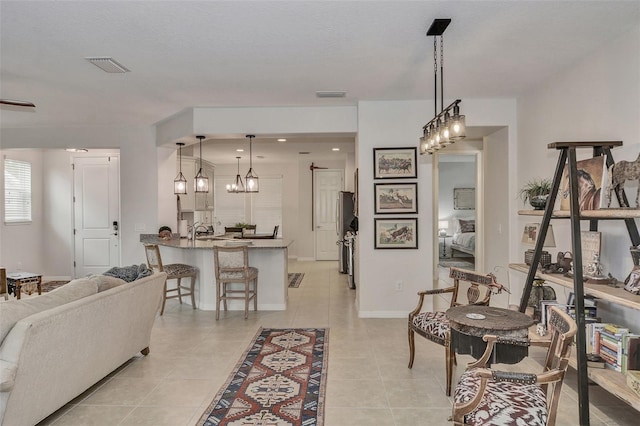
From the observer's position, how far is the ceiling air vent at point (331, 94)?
443cm

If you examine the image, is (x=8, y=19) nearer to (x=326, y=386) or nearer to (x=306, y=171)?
(x=326, y=386)

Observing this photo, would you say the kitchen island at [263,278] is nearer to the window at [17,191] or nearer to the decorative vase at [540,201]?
the decorative vase at [540,201]

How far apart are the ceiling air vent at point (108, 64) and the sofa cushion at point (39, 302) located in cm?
192

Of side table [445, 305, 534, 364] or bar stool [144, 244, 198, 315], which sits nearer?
side table [445, 305, 534, 364]

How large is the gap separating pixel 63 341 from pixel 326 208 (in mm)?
8072

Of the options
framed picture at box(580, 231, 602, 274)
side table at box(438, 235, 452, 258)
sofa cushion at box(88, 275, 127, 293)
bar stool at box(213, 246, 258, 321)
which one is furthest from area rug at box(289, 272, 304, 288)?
framed picture at box(580, 231, 602, 274)

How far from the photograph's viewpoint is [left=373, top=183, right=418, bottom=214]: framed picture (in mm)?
4902

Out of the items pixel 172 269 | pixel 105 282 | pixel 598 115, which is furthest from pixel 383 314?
pixel 105 282

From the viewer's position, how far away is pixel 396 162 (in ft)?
→ 16.0

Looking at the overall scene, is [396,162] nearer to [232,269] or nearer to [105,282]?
[232,269]

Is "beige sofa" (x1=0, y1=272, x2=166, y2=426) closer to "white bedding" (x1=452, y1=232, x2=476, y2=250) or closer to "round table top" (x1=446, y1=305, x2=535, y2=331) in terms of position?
"round table top" (x1=446, y1=305, x2=535, y2=331)

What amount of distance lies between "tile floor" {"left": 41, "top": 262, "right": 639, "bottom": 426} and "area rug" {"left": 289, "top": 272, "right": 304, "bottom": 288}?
79.0 inches

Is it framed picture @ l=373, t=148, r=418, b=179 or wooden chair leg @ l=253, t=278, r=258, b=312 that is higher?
framed picture @ l=373, t=148, r=418, b=179

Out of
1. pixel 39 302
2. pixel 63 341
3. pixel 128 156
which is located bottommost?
pixel 63 341
